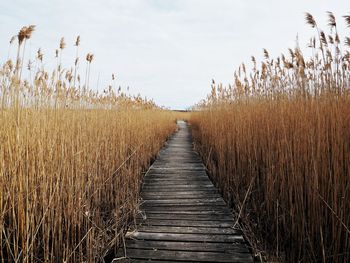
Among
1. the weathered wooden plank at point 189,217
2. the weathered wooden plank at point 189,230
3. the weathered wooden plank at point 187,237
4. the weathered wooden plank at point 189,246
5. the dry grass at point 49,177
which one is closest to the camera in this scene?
the dry grass at point 49,177

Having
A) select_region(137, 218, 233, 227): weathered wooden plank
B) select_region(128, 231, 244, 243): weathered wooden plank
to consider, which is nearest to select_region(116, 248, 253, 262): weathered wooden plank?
select_region(128, 231, 244, 243): weathered wooden plank

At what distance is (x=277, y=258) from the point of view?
1506 millimetres

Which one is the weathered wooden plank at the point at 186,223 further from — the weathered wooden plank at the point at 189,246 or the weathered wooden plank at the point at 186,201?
the weathered wooden plank at the point at 186,201

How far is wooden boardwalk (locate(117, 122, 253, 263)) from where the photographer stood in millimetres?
1684

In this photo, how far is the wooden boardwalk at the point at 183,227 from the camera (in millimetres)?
1684

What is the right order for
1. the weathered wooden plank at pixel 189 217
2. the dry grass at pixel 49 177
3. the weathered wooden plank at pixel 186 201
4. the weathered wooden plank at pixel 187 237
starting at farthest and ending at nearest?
the weathered wooden plank at pixel 186 201 → the weathered wooden plank at pixel 189 217 → the weathered wooden plank at pixel 187 237 → the dry grass at pixel 49 177

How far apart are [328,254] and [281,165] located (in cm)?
61

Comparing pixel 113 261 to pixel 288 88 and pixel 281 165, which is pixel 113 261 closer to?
pixel 281 165

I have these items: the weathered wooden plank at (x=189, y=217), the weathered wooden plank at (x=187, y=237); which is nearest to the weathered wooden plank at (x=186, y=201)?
the weathered wooden plank at (x=189, y=217)

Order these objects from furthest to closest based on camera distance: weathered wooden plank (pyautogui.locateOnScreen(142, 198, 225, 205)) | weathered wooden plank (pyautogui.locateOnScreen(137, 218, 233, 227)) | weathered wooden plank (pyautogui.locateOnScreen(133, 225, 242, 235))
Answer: weathered wooden plank (pyautogui.locateOnScreen(142, 198, 225, 205)) → weathered wooden plank (pyautogui.locateOnScreen(137, 218, 233, 227)) → weathered wooden plank (pyautogui.locateOnScreen(133, 225, 242, 235))

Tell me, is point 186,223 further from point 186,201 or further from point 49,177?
point 49,177

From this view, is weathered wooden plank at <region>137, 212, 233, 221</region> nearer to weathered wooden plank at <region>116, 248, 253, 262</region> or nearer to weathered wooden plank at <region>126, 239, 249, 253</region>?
weathered wooden plank at <region>126, 239, 249, 253</region>

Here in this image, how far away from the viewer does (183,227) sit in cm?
209

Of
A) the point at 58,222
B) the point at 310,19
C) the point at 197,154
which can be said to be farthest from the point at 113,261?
the point at 197,154
